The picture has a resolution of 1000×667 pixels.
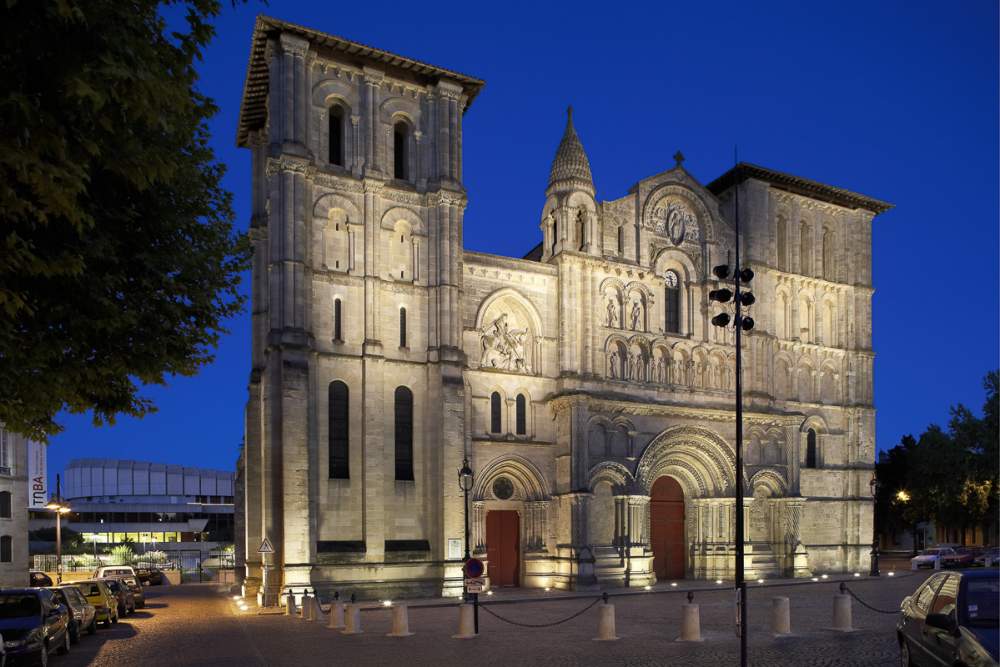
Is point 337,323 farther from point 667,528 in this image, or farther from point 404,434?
point 667,528

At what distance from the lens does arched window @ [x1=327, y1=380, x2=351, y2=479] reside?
33.7 metres

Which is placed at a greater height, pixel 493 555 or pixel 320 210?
pixel 320 210

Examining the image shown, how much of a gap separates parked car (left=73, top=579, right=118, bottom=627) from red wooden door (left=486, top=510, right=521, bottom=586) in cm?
1435

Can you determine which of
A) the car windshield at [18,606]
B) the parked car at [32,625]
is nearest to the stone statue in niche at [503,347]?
the parked car at [32,625]

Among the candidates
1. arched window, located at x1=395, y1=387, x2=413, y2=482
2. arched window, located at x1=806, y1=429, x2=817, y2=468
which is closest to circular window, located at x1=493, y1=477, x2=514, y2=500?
arched window, located at x1=395, y1=387, x2=413, y2=482

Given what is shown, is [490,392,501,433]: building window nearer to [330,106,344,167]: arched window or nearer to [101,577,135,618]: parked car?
[330,106,344,167]: arched window

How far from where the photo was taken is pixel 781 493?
139 feet

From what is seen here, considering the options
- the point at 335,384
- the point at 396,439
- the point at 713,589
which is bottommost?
the point at 713,589

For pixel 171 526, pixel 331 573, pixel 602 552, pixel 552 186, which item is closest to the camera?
pixel 331 573

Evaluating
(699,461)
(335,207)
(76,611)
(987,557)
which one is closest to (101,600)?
(76,611)

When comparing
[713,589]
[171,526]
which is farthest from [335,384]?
[171,526]

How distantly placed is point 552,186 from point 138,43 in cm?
3195

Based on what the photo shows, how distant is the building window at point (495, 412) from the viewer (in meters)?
37.4

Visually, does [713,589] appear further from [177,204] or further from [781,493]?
[177,204]
